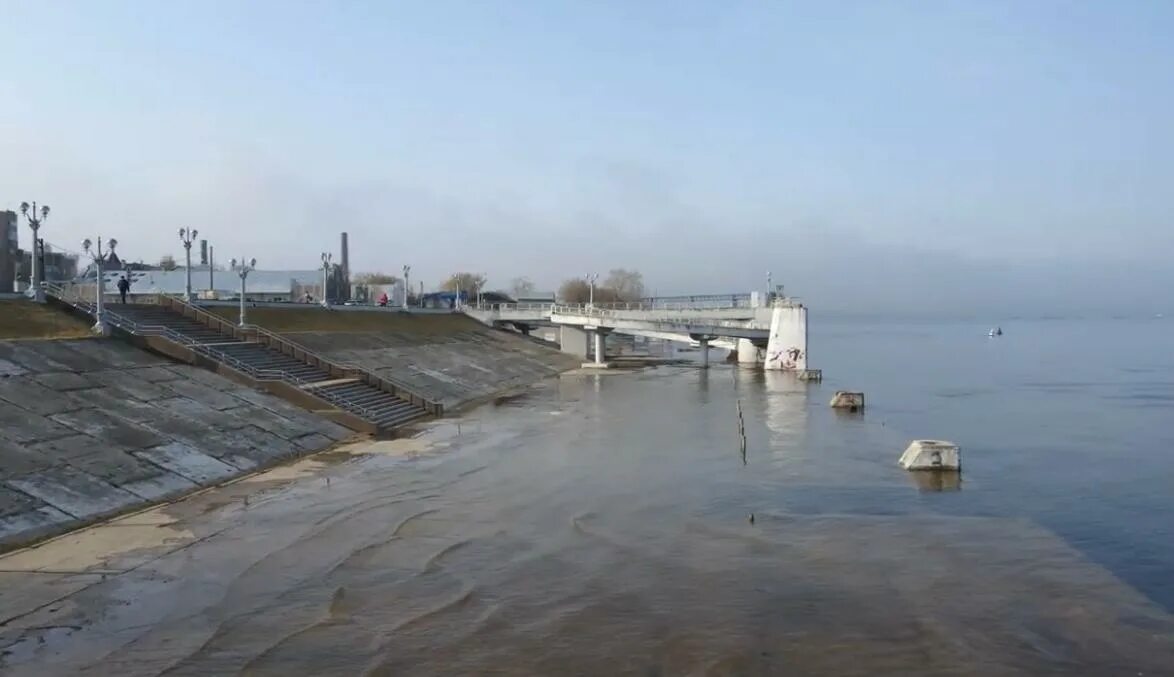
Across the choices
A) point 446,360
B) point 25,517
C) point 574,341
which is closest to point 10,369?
point 25,517

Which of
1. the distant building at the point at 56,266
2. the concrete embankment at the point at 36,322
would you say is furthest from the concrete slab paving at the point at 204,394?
the distant building at the point at 56,266

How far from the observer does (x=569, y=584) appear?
16969 millimetres

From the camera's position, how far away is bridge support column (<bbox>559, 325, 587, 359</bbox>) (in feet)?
325

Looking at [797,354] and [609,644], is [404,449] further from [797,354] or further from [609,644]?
[797,354]

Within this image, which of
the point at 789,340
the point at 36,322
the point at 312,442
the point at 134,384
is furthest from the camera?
the point at 789,340

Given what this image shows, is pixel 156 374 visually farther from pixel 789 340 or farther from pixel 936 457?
pixel 789 340

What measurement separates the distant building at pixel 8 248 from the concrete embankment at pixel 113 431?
78.9 feet

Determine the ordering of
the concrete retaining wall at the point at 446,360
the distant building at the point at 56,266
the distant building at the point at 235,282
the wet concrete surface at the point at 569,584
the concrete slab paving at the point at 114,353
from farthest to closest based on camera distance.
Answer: the distant building at the point at 235,282, the distant building at the point at 56,266, the concrete retaining wall at the point at 446,360, the concrete slab paving at the point at 114,353, the wet concrete surface at the point at 569,584

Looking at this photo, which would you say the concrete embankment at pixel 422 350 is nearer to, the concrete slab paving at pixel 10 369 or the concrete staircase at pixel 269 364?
the concrete staircase at pixel 269 364

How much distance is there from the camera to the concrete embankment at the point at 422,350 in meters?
55.6

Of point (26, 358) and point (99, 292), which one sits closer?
point (26, 358)

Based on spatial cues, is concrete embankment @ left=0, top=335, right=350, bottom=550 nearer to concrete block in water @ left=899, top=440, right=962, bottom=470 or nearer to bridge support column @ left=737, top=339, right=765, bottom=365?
concrete block in water @ left=899, top=440, right=962, bottom=470

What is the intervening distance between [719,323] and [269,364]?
176 ft

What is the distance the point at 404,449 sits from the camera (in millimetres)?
33781
